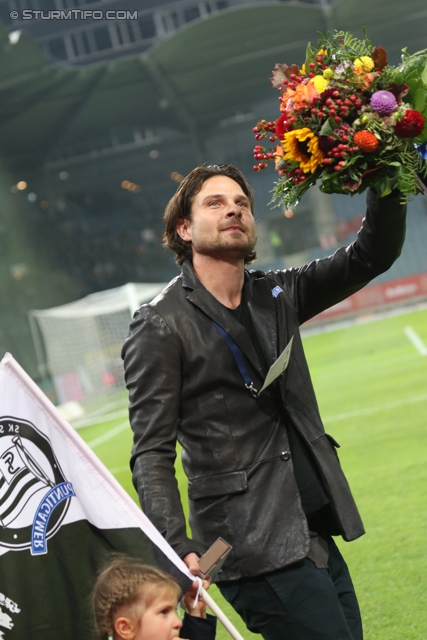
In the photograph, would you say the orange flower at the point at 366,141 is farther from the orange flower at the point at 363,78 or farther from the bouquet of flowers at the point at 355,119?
the orange flower at the point at 363,78

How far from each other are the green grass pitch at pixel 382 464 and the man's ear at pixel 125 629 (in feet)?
6.78

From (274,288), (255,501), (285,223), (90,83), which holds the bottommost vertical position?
(285,223)

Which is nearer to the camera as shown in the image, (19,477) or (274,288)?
(19,477)

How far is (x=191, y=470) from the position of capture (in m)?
2.38

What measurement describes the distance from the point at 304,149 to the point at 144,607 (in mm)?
1181

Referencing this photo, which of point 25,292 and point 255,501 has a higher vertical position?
point 255,501

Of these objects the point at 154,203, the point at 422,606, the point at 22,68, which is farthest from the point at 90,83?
the point at 422,606

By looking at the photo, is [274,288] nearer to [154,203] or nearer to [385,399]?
[385,399]

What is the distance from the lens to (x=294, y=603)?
2.23 m

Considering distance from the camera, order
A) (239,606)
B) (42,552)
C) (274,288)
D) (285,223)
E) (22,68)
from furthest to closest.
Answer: (285,223), (22,68), (274,288), (239,606), (42,552)

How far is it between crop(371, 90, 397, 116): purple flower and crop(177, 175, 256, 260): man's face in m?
0.46

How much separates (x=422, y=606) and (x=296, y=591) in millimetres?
2056

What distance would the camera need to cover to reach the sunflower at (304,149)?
89.0 inches

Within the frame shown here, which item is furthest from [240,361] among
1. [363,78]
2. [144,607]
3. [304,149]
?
[363,78]
